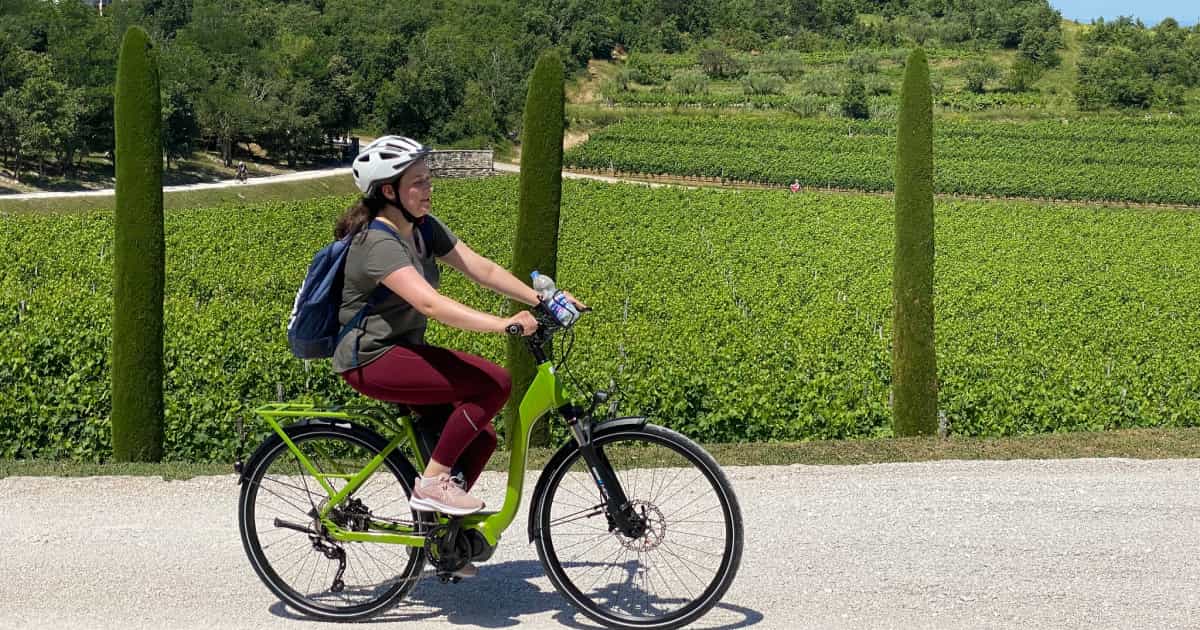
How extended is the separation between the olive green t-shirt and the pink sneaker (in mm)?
606

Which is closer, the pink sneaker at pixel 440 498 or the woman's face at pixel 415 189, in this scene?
the woman's face at pixel 415 189

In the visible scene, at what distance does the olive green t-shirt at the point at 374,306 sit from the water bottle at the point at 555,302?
1.84 feet

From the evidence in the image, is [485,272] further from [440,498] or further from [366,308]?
[440,498]

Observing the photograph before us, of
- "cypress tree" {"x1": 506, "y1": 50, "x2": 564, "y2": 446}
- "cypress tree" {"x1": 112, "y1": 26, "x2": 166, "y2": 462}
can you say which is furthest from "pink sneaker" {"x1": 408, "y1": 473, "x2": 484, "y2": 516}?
"cypress tree" {"x1": 112, "y1": 26, "x2": 166, "y2": 462}

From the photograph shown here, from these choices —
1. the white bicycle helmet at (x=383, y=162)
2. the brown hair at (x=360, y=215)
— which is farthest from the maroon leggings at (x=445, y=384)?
the white bicycle helmet at (x=383, y=162)

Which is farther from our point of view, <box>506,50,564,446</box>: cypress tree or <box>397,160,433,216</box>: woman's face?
<box>506,50,564,446</box>: cypress tree

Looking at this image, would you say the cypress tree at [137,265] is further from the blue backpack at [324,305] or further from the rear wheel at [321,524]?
the blue backpack at [324,305]

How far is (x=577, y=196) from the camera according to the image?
5778 centimetres

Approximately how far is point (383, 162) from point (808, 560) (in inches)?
118

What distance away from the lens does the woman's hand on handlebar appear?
5.30 meters

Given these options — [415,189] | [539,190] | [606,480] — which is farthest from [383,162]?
[539,190]

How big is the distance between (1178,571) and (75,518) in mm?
5978

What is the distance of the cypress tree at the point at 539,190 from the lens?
37.6 feet

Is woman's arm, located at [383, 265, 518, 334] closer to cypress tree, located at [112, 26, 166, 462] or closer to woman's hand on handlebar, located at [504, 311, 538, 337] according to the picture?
woman's hand on handlebar, located at [504, 311, 538, 337]
